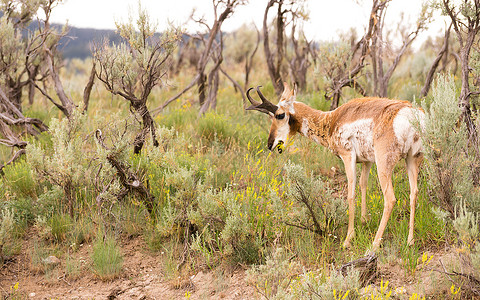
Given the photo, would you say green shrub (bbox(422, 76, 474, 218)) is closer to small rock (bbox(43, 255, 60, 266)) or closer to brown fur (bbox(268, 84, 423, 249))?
brown fur (bbox(268, 84, 423, 249))

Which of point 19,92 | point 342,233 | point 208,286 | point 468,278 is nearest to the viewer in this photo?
point 468,278

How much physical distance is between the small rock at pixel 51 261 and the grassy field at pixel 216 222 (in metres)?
0.08

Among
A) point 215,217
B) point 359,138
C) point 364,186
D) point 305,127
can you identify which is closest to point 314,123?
point 305,127

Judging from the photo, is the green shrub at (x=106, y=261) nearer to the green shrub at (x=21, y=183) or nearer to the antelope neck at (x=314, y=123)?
the green shrub at (x=21, y=183)

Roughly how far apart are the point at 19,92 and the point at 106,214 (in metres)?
5.27

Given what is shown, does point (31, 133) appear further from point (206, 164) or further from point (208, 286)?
point (208, 286)

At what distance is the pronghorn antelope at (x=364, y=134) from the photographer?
181 inches

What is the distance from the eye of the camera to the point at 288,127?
568cm

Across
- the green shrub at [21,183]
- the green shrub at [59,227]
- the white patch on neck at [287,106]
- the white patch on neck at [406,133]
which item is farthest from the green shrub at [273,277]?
the green shrub at [21,183]

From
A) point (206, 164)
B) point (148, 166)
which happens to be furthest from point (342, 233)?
point (148, 166)

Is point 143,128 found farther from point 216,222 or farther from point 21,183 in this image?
point 216,222

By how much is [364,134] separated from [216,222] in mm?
2081

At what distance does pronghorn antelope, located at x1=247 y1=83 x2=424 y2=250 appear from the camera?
4.60 meters

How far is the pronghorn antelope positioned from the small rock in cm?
303
